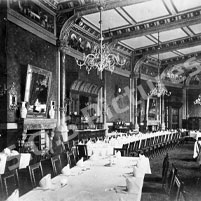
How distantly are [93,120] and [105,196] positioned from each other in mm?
9423

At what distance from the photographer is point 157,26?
11.1 meters

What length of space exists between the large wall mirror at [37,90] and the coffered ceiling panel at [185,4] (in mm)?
4877

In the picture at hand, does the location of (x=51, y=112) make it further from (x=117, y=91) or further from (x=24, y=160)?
(x=117, y=91)

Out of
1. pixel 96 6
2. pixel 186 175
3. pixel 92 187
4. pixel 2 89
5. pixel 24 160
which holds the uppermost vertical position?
pixel 96 6

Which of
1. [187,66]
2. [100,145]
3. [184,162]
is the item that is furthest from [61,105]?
[187,66]

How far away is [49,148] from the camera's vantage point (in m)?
8.66

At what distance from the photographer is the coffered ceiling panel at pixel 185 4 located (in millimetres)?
9359

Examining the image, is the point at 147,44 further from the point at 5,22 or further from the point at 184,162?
the point at 5,22

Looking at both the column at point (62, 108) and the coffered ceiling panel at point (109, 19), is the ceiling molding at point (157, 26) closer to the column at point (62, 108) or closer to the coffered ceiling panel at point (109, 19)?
the coffered ceiling panel at point (109, 19)

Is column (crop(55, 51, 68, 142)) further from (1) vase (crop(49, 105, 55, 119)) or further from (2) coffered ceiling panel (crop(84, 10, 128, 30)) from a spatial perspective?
(2) coffered ceiling panel (crop(84, 10, 128, 30))

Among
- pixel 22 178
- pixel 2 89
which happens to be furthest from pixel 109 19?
pixel 22 178

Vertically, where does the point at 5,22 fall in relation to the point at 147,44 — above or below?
below

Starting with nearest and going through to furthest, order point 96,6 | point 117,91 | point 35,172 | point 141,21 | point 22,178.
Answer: point 22,178 < point 35,172 < point 96,6 < point 141,21 < point 117,91

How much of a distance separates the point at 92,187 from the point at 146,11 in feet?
27.0
